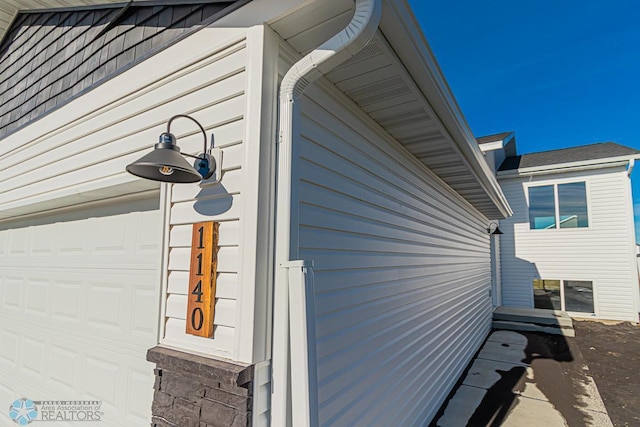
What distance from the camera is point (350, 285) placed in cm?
223

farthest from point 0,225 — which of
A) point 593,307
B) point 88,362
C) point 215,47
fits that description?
point 593,307

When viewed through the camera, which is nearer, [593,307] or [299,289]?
[299,289]

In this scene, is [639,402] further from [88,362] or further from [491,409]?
[88,362]

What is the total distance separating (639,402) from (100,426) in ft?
18.8

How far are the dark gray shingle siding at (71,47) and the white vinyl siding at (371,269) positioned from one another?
42.1 inches

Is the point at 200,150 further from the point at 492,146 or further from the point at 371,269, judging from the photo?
the point at 492,146

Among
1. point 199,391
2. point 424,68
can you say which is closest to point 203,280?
point 199,391

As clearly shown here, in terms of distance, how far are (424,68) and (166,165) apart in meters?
1.66

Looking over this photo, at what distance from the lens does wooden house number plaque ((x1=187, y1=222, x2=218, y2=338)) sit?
1594 millimetres

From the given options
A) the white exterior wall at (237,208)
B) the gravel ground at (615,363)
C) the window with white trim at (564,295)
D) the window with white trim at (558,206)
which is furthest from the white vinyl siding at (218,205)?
the window with white trim at (558,206)

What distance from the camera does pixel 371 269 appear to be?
256 centimetres

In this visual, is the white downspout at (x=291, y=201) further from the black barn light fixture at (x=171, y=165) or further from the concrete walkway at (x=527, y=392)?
the concrete walkway at (x=527, y=392)

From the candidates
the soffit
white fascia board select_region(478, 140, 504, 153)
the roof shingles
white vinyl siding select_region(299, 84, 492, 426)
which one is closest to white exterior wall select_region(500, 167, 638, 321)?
the roof shingles

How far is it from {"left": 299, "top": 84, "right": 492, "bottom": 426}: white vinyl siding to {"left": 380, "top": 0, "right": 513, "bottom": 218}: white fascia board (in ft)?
1.62
